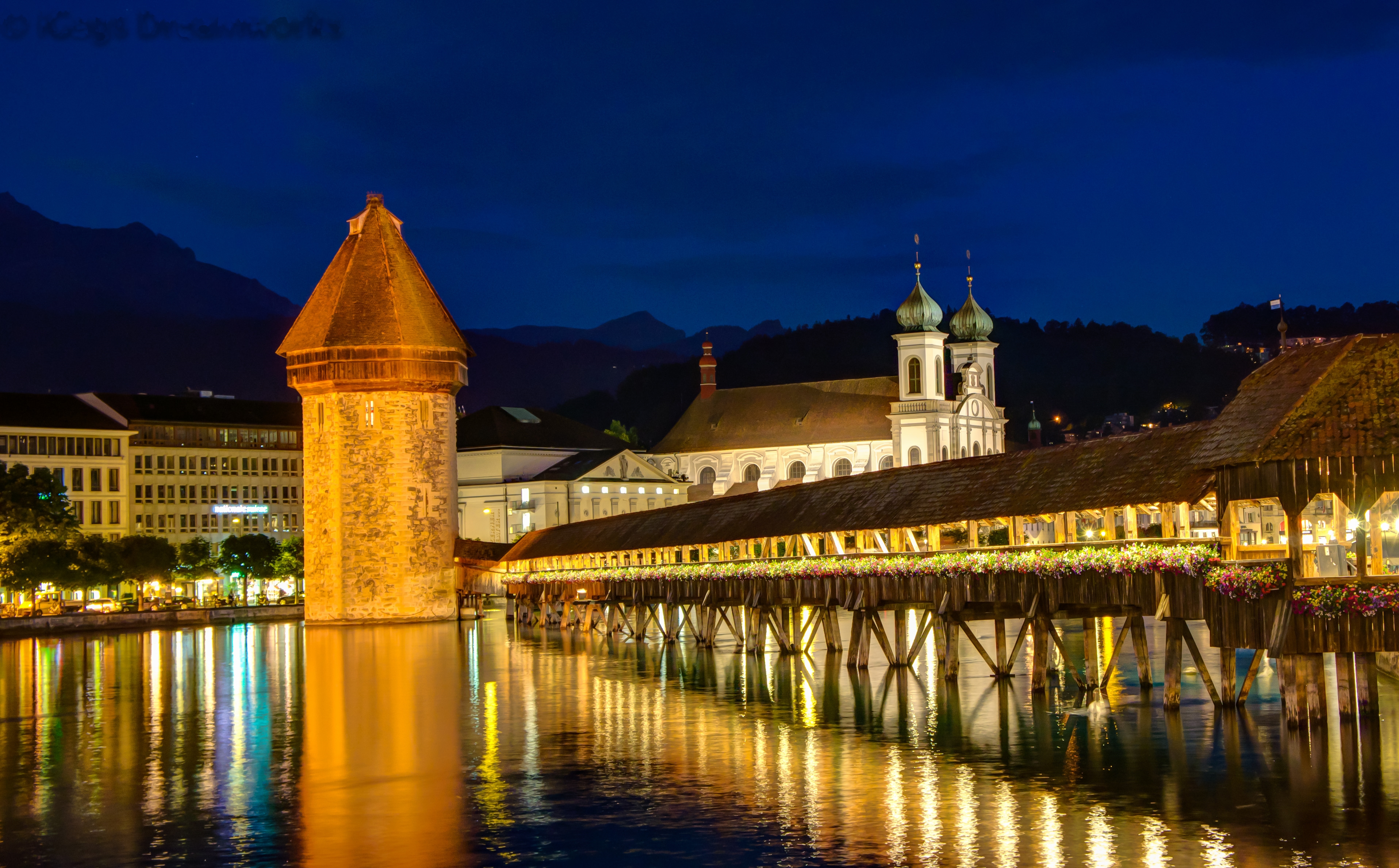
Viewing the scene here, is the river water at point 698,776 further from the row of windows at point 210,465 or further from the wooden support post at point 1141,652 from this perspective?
the row of windows at point 210,465

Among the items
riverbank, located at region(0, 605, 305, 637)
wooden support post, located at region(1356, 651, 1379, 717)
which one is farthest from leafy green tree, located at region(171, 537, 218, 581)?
wooden support post, located at region(1356, 651, 1379, 717)

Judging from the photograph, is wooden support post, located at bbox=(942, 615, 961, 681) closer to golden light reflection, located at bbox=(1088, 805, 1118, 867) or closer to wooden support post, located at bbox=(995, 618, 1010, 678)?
wooden support post, located at bbox=(995, 618, 1010, 678)

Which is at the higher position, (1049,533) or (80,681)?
(1049,533)

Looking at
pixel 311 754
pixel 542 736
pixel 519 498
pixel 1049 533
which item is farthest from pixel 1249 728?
pixel 519 498

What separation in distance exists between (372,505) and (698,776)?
44.8 meters

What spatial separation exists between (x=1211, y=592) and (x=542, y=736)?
1006 cm

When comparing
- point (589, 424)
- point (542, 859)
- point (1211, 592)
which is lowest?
point (542, 859)

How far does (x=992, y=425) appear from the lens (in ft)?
351

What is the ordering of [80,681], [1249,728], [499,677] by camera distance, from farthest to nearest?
[80,681], [499,677], [1249,728]

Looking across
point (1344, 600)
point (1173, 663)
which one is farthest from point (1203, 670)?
point (1344, 600)

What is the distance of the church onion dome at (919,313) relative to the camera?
10431 cm

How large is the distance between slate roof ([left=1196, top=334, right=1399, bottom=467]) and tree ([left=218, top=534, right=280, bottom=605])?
7693 cm

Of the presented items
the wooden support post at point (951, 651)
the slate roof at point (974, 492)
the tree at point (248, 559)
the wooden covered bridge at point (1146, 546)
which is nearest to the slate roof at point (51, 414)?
the tree at point (248, 559)

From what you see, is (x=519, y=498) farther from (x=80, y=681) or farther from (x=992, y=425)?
(x=80, y=681)
